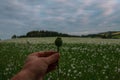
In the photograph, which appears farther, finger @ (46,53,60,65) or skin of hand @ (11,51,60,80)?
finger @ (46,53,60,65)

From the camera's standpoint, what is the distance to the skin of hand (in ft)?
5.01

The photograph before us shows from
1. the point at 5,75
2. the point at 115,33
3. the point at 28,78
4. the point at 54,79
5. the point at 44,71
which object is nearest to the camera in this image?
the point at 28,78

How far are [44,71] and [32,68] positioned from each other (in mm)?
89

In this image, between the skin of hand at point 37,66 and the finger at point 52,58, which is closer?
the skin of hand at point 37,66

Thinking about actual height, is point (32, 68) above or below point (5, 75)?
above

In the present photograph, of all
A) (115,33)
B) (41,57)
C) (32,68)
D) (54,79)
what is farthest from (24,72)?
(115,33)

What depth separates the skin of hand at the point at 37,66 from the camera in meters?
1.53

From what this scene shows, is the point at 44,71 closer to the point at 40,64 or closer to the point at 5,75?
the point at 40,64

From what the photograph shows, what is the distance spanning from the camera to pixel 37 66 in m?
1.59

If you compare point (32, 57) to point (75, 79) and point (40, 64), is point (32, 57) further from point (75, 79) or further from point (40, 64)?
point (75, 79)

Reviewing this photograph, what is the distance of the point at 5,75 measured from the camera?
10617mm

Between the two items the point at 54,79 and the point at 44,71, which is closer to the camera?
the point at 44,71

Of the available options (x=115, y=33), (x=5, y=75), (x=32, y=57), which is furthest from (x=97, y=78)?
(x=115, y=33)

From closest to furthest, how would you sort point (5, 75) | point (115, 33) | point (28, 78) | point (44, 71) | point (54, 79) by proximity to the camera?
point (28, 78), point (44, 71), point (54, 79), point (5, 75), point (115, 33)
